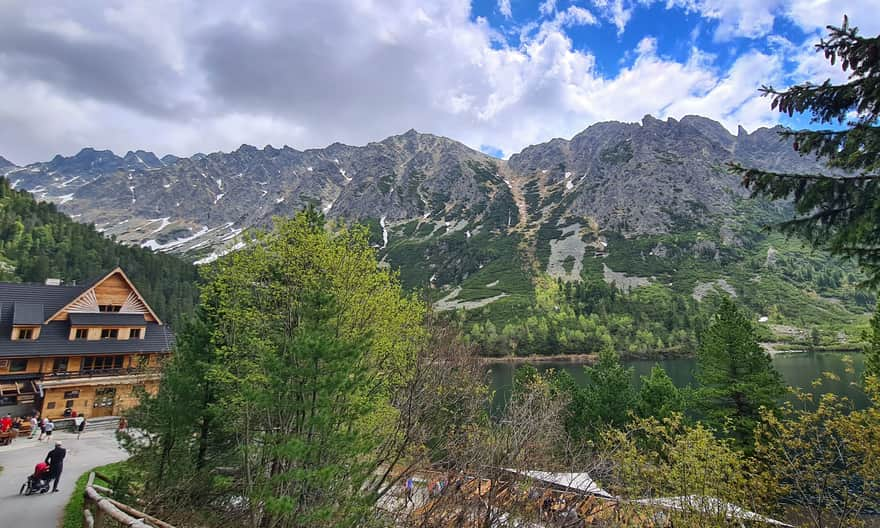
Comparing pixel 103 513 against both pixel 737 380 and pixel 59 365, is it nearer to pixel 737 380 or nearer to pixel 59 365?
pixel 737 380

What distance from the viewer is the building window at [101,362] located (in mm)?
33188

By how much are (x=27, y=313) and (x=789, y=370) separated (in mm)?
105823

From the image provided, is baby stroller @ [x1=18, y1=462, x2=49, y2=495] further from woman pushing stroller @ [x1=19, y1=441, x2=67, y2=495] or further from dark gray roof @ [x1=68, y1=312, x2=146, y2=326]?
dark gray roof @ [x1=68, y1=312, x2=146, y2=326]

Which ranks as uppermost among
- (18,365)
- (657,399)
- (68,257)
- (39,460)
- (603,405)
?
(68,257)

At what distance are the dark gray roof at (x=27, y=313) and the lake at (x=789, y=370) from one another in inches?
1694

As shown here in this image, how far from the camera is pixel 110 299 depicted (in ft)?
120

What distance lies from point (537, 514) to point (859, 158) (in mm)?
10562

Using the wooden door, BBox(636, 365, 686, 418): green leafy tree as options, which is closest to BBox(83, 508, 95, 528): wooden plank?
BBox(636, 365, 686, 418): green leafy tree

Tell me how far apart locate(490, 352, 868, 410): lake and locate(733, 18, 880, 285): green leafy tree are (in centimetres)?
4395

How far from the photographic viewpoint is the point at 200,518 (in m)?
12.0

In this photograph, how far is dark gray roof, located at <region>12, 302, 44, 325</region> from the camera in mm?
30969

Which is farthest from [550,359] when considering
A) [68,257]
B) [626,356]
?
[68,257]

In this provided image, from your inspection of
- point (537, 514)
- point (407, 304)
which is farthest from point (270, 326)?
point (537, 514)

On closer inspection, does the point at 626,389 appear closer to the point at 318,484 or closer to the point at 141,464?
the point at 318,484
